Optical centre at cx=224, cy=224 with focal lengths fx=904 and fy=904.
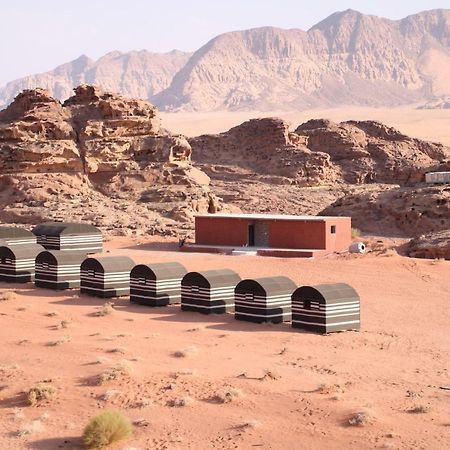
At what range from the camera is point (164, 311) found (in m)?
30.0

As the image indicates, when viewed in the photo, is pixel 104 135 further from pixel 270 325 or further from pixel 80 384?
pixel 80 384

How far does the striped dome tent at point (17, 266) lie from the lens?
3564 cm

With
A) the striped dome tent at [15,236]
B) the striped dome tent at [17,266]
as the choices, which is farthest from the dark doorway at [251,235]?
the striped dome tent at [17,266]

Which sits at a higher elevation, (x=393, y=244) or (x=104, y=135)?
(x=104, y=135)

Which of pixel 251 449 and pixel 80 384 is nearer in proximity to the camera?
pixel 251 449

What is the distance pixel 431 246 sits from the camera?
→ 44.6m

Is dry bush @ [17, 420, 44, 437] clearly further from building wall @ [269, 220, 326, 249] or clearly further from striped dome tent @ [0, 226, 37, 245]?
building wall @ [269, 220, 326, 249]

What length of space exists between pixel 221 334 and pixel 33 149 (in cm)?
3197

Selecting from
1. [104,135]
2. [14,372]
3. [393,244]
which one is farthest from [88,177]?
[14,372]

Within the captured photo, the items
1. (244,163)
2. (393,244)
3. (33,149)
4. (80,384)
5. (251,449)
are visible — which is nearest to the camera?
(251,449)

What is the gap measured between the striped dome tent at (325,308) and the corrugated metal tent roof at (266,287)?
0.96 m

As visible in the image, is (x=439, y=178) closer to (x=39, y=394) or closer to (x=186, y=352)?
(x=186, y=352)

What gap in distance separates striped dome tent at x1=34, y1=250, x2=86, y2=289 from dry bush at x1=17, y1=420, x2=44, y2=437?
16.6 meters

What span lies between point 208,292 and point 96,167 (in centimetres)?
2946
